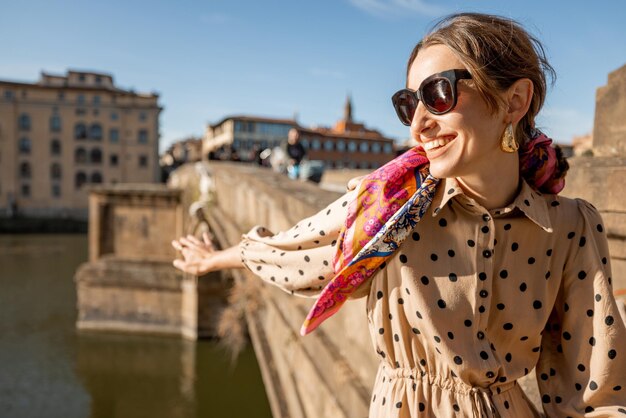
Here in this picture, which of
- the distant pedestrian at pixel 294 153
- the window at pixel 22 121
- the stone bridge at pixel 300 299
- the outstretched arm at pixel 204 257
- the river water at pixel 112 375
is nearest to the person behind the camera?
the outstretched arm at pixel 204 257

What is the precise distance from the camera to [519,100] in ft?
3.90

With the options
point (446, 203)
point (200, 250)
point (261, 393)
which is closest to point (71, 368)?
point (261, 393)

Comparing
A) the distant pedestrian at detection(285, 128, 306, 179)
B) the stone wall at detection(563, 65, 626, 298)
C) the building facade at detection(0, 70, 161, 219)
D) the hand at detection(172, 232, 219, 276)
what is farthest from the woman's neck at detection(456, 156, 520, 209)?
the building facade at detection(0, 70, 161, 219)

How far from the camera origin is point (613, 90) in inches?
124

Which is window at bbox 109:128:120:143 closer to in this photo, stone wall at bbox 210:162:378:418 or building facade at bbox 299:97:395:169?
building facade at bbox 299:97:395:169

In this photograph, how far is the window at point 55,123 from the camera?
49062 mm

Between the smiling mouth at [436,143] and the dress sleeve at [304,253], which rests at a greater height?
the smiling mouth at [436,143]

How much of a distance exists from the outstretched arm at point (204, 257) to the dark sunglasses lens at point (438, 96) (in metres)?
0.77

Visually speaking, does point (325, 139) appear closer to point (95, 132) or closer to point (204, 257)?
point (95, 132)

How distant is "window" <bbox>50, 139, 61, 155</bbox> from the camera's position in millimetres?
49469

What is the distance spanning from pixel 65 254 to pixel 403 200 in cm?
3553

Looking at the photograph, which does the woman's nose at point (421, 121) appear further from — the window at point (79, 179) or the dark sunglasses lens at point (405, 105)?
the window at point (79, 179)

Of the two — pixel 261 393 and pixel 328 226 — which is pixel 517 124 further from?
pixel 261 393

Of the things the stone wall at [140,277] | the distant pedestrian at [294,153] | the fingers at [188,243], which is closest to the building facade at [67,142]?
the stone wall at [140,277]
